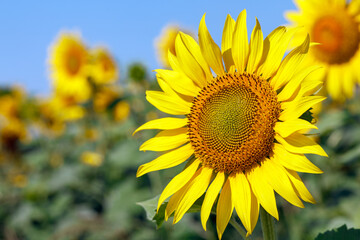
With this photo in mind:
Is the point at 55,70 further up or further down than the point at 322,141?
further up

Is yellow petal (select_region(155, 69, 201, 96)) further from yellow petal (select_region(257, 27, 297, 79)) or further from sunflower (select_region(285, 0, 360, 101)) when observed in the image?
sunflower (select_region(285, 0, 360, 101))

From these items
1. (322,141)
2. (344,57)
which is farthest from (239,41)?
(344,57)

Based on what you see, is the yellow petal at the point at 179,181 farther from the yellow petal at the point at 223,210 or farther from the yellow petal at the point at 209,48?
the yellow petal at the point at 209,48

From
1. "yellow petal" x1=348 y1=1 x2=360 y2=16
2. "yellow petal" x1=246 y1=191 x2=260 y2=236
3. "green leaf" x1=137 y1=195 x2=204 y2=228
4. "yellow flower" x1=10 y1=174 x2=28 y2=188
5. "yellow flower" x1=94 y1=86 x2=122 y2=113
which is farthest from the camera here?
"yellow flower" x1=10 y1=174 x2=28 y2=188

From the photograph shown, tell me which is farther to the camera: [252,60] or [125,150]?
[125,150]

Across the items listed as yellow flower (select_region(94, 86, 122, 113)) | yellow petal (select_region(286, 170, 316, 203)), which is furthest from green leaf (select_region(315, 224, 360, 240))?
yellow flower (select_region(94, 86, 122, 113))

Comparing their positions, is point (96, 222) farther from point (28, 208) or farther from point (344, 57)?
point (344, 57)
